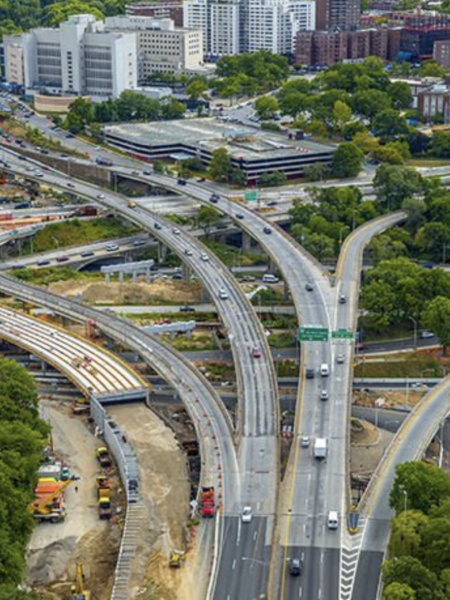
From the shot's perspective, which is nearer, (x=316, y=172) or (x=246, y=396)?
(x=246, y=396)

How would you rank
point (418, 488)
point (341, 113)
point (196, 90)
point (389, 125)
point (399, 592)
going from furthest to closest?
point (196, 90), point (341, 113), point (389, 125), point (418, 488), point (399, 592)

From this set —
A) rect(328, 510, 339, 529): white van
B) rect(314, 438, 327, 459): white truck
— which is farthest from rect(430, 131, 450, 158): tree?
rect(328, 510, 339, 529): white van

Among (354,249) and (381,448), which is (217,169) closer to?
(354,249)

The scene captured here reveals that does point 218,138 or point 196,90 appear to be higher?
point 196,90

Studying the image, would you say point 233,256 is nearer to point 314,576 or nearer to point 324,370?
point 324,370

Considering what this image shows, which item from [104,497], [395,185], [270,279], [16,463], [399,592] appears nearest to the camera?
[399,592]

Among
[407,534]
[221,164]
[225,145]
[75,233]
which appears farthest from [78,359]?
[225,145]

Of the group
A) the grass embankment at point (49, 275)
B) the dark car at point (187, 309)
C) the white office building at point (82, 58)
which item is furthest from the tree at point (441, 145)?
the dark car at point (187, 309)

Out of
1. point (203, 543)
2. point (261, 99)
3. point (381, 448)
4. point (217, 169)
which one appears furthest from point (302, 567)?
point (261, 99)
